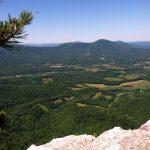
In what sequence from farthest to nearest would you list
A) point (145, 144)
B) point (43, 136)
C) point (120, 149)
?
point (43, 136), point (145, 144), point (120, 149)

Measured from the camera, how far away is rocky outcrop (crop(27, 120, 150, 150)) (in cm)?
1482

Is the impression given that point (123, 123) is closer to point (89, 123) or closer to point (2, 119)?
point (89, 123)

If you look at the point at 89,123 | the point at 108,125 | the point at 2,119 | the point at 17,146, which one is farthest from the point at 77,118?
the point at 2,119

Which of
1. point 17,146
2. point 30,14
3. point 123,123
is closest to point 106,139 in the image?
point 30,14

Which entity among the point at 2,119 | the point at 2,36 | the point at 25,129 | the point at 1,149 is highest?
the point at 2,36

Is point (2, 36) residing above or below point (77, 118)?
above

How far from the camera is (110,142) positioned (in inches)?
606

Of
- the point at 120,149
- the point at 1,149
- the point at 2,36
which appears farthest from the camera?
the point at 1,149

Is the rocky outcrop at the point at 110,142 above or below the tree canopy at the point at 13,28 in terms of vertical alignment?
below

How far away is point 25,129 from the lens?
19012 cm

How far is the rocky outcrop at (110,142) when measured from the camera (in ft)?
48.6

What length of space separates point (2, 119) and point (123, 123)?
572 feet

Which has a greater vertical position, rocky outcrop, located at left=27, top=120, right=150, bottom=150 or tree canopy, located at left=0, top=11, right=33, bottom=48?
tree canopy, located at left=0, top=11, right=33, bottom=48

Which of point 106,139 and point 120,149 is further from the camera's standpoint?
point 106,139
